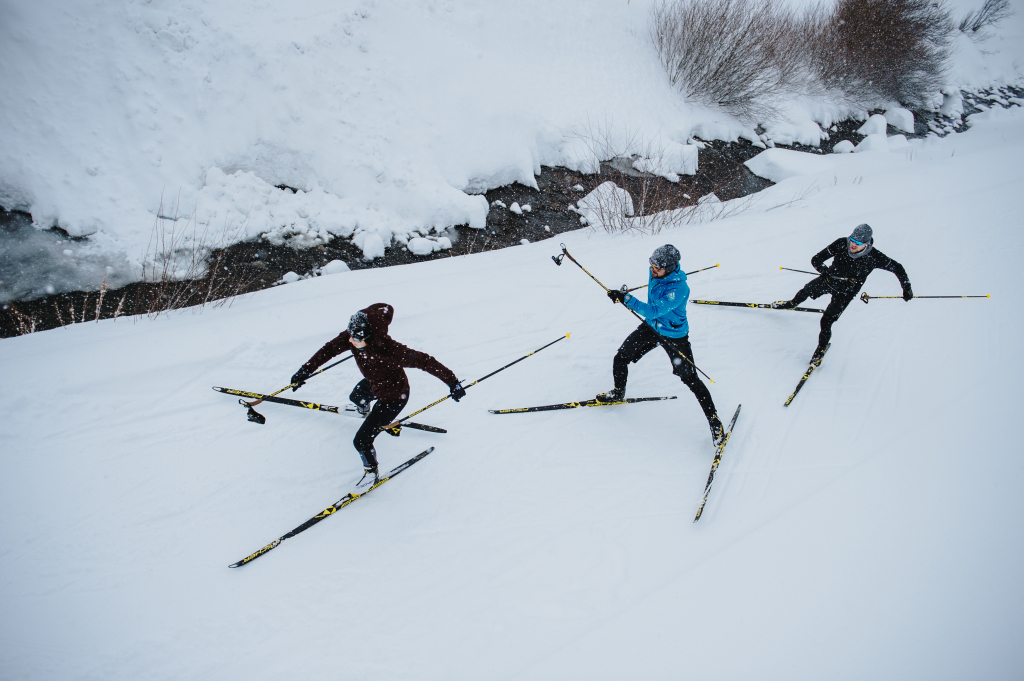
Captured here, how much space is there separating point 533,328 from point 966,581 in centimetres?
461

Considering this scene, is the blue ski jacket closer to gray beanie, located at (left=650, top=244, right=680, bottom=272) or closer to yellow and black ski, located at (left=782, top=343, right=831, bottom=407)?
gray beanie, located at (left=650, top=244, right=680, bottom=272)

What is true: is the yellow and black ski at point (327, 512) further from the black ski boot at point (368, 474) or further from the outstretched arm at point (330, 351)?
the outstretched arm at point (330, 351)

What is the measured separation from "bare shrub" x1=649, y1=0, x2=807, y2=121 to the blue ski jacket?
11.4 meters

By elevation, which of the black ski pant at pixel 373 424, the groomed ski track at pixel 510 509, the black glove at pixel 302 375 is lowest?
the groomed ski track at pixel 510 509

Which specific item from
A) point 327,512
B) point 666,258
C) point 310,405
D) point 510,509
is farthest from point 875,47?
point 327,512

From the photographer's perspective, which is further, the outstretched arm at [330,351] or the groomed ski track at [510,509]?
the outstretched arm at [330,351]

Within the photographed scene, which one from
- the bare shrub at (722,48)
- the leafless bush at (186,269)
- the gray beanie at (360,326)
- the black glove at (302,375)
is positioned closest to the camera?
the gray beanie at (360,326)

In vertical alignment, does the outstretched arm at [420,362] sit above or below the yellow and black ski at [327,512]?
above

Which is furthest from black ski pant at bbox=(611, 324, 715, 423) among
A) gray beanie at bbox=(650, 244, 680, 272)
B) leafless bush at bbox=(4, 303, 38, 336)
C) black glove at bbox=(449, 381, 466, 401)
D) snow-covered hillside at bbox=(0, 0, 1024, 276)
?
leafless bush at bbox=(4, 303, 38, 336)

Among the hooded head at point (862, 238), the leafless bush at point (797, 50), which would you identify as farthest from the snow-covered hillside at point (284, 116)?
the hooded head at point (862, 238)

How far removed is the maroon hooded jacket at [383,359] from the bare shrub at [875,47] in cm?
1752

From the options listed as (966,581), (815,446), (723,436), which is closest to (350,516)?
(723,436)

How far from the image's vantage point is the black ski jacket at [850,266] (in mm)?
4855

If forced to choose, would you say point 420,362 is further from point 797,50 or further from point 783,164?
point 797,50
